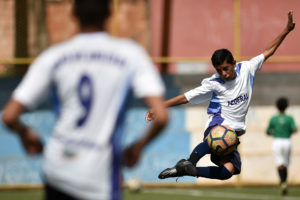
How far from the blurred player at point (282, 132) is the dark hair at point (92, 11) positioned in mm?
11201

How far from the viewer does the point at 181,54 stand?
638 inches

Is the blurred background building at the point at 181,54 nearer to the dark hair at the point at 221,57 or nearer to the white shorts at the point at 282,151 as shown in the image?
the white shorts at the point at 282,151

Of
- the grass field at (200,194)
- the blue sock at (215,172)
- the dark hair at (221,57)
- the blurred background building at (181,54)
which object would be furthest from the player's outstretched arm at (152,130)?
the blurred background building at (181,54)

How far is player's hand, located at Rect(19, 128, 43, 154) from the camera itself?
3.88 m

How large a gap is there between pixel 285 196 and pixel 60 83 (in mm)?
10741

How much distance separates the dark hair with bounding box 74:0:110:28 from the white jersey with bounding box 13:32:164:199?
12cm

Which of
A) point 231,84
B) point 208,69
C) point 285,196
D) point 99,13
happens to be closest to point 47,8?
point 208,69

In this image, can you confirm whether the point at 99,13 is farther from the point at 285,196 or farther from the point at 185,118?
the point at 185,118

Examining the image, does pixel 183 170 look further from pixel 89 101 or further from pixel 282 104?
pixel 282 104

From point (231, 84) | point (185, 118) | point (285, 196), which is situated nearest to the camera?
point (231, 84)

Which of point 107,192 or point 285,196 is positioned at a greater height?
point 107,192

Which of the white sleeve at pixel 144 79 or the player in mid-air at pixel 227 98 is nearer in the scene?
the white sleeve at pixel 144 79

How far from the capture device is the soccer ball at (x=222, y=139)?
8078mm

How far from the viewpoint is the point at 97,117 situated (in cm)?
374
